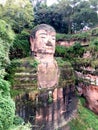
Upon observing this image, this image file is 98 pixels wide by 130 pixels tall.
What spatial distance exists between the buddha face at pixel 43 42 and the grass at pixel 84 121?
473 centimetres

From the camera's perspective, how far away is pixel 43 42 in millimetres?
14031

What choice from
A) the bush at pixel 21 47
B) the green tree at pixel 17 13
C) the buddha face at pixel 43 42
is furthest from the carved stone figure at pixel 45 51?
the green tree at pixel 17 13

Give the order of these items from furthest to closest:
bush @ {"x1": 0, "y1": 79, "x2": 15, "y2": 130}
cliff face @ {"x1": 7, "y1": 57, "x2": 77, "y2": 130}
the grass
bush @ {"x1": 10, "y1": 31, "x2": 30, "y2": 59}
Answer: bush @ {"x1": 10, "y1": 31, "x2": 30, "y2": 59} → the grass → cliff face @ {"x1": 7, "y1": 57, "x2": 77, "y2": 130} → bush @ {"x1": 0, "y1": 79, "x2": 15, "y2": 130}

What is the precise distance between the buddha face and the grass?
4.73 meters

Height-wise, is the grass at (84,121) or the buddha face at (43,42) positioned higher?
the buddha face at (43,42)

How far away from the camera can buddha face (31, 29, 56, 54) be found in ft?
46.0

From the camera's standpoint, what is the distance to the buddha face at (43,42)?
46.0 feet

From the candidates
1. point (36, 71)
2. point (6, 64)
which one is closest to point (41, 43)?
point (36, 71)

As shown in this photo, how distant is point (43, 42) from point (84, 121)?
18.8 feet

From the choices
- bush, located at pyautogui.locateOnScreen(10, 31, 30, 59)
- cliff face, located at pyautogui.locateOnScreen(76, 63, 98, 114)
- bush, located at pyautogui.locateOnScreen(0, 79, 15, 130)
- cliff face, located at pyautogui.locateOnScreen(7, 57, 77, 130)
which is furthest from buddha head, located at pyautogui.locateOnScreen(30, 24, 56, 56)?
bush, located at pyautogui.locateOnScreen(0, 79, 15, 130)

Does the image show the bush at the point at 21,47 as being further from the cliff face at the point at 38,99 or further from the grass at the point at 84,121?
the grass at the point at 84,121

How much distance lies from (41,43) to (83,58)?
5.78m

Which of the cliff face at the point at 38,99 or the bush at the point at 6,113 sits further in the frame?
the cliff face at the point at 38,99

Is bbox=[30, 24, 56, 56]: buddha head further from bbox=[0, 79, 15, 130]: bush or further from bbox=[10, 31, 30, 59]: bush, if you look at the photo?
bbox=[0, 79, 15, 130]: bush
